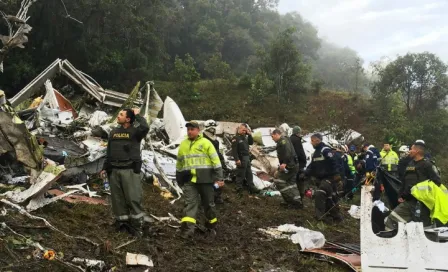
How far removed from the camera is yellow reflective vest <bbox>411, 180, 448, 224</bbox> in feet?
14.5

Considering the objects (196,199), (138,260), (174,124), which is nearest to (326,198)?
(196,199)

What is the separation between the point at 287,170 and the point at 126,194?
11.3 feet

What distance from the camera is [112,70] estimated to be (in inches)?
811

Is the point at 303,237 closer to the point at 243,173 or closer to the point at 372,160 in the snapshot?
the point at 243,173

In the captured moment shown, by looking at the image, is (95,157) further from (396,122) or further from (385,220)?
(396,122)

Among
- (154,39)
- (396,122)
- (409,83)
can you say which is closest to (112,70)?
(154,39)

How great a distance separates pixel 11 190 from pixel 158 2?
1947cm

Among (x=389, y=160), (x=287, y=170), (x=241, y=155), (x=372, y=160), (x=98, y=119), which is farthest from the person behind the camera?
(x=98, y=119)

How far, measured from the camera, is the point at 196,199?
5.01 metres

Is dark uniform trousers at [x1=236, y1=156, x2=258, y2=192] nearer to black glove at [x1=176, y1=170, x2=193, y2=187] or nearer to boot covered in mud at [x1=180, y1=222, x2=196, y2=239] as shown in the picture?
black glove at [x1=176, y1=170, x2=193, y2=187]

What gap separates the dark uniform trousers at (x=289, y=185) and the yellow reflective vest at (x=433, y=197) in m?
2.77

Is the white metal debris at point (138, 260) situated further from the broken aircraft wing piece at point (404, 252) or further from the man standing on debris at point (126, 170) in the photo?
the broken aircraft wing piece at point (404, 252)

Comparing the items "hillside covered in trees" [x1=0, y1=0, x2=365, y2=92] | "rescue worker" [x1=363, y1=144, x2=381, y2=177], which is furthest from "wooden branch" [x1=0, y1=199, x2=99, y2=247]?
"hillside covered in trees" [x1=0, y1=0, x2=365, y2=92]

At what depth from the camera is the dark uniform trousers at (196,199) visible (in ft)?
16.1
